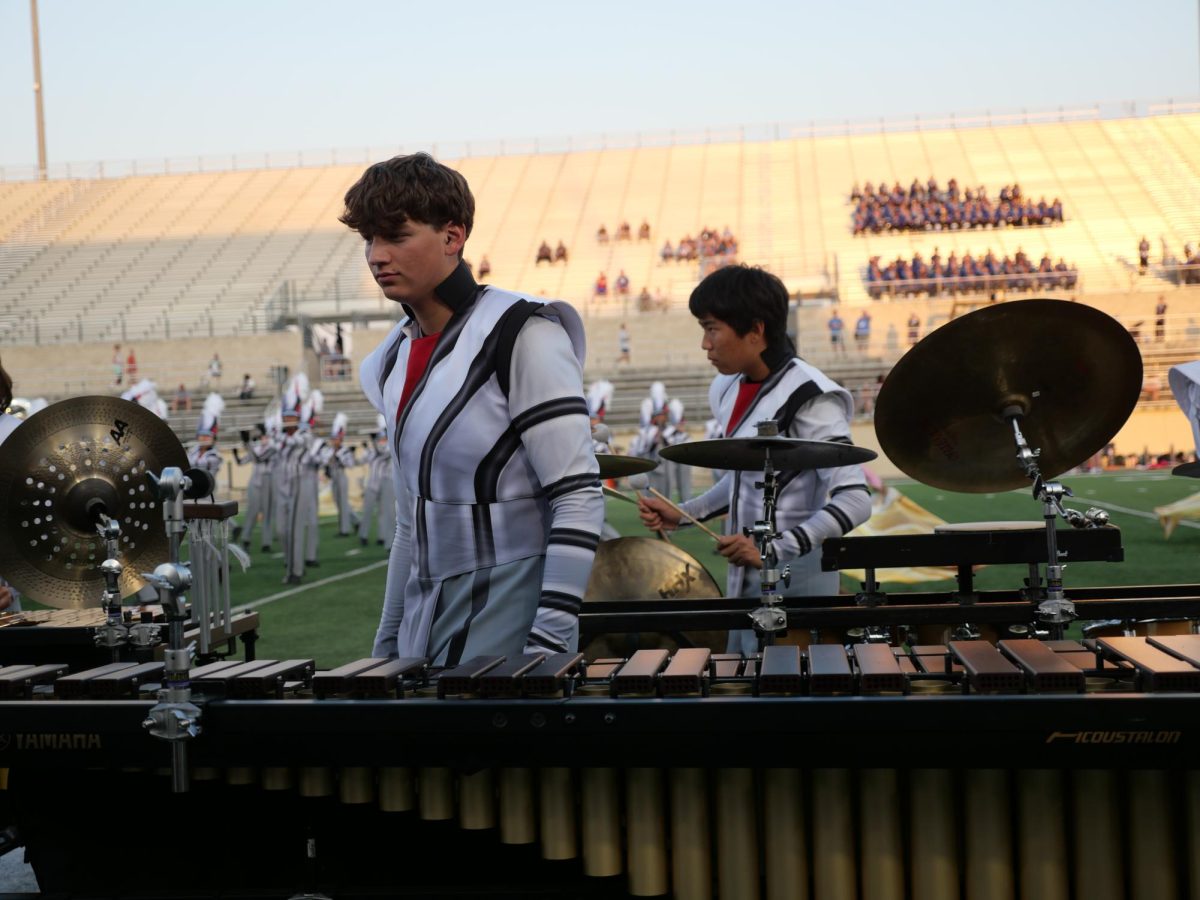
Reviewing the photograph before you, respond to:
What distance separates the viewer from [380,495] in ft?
58.4

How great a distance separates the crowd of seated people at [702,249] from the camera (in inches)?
1613

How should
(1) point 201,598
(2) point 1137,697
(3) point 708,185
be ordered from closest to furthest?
(2) point 1137,697 < (1) point 201,598 < (3) point 708,185

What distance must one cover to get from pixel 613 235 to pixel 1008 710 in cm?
4269

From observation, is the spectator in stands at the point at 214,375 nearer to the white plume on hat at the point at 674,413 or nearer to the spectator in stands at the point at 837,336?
the white plume on hat at the point at 674,413

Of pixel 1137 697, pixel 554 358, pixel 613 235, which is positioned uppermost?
pixel 613 235

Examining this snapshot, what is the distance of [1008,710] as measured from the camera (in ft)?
8.30

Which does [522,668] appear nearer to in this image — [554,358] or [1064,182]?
[554,358]

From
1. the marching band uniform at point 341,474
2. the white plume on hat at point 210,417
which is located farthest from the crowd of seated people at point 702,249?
the white plume on hat at point 210,417

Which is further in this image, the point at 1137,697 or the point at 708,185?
the point at 708,185

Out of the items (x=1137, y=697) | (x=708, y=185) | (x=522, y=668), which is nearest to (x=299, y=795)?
(x=522, y=668)

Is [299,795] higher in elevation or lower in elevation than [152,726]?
lower

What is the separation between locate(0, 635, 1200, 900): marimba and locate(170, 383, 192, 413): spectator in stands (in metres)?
30.5

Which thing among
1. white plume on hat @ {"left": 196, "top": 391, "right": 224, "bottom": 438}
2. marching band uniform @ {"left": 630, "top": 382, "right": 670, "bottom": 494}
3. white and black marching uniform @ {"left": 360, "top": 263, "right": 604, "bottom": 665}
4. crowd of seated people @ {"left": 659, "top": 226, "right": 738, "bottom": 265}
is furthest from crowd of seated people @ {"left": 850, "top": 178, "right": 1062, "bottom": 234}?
white and black marching uniform @ {"left": 360, "top": 263, "right": 604, "bottom": 665}

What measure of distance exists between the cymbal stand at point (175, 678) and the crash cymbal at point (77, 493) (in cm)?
161
